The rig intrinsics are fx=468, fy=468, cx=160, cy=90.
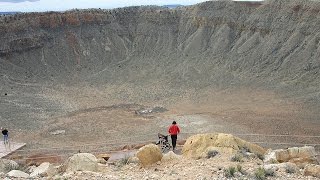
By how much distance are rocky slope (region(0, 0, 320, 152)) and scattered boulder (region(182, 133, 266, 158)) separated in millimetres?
14854

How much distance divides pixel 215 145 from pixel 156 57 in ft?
104

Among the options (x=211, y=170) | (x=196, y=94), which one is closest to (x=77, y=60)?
(x=196, y=94)

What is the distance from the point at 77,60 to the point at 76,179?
37164 millimetres

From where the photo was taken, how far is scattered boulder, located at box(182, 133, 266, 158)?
1534 cm

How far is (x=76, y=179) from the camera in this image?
10344 mm

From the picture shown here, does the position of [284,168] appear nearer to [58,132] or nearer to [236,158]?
[236,158]

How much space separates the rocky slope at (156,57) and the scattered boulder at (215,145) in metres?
14.9

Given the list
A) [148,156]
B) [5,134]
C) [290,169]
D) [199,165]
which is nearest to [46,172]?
[148,156]

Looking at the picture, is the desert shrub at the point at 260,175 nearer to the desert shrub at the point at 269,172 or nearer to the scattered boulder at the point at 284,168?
the desert shrub at the point at 269,172

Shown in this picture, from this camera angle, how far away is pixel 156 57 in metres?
47.1

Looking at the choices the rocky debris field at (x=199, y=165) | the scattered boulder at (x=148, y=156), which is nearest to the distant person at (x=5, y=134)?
the rocky debris field at (x=199, y=165)

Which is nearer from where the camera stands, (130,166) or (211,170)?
(211,170)

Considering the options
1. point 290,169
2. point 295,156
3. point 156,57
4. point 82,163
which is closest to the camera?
A: point 290,169

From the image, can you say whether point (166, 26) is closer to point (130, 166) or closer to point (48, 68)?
point (48, 68)
